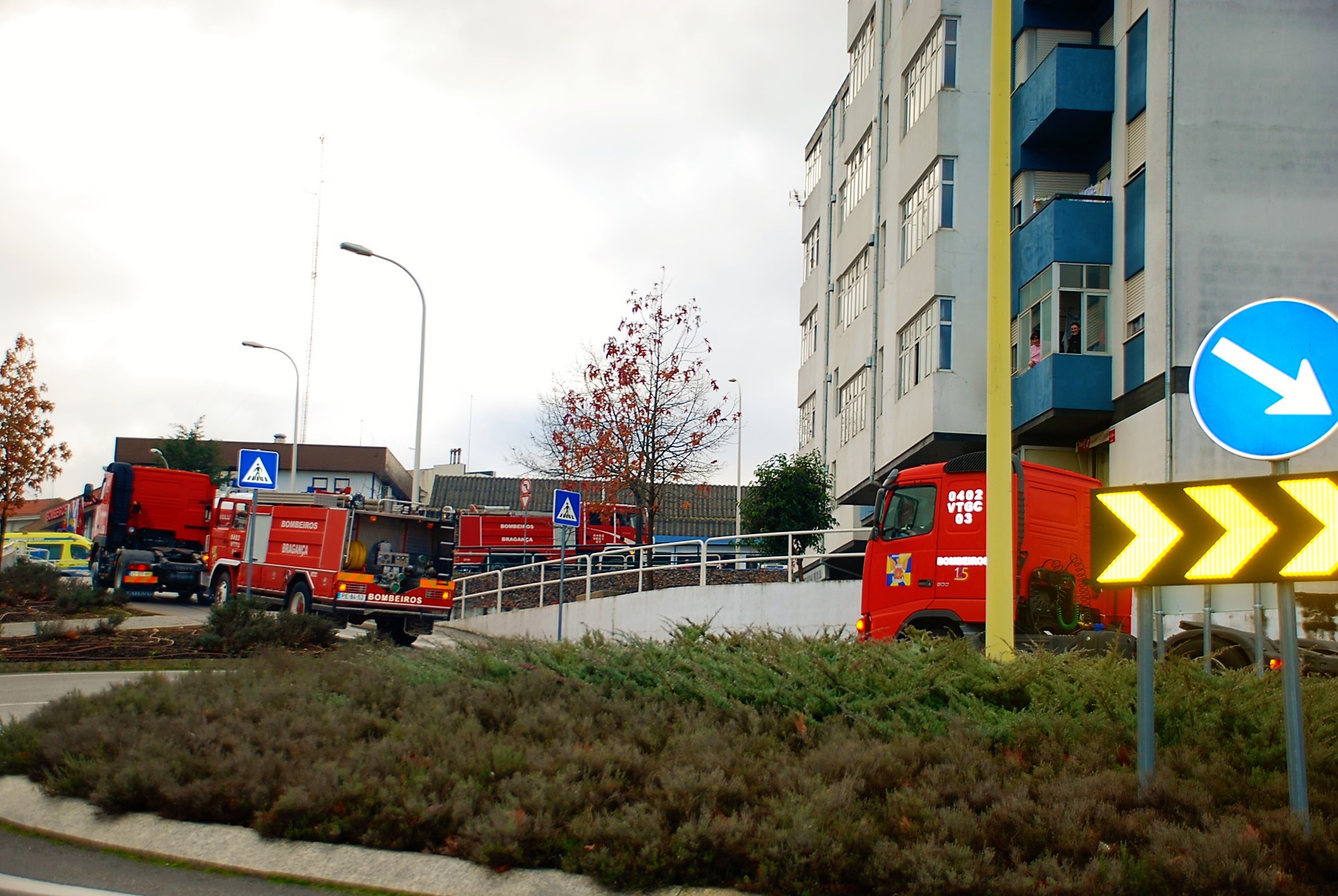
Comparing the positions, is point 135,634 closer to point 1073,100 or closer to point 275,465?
point 275,465

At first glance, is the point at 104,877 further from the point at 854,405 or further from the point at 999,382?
the point at 854,405

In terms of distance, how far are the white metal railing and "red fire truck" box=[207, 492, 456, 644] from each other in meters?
2.76

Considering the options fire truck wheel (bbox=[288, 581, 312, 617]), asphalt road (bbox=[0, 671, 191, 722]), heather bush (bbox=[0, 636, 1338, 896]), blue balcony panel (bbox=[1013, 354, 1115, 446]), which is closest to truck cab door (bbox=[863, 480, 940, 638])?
heather bush (bbox=[0, 636, 1338, 896])

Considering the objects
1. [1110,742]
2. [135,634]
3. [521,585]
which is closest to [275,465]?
[135,634]

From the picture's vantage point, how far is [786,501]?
3347cm

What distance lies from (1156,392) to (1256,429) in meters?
17.2

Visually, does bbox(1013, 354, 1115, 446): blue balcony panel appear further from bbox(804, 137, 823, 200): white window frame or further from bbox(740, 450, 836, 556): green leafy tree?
bbox(804, 137, 823, 200): white window frame

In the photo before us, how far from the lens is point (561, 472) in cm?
3706

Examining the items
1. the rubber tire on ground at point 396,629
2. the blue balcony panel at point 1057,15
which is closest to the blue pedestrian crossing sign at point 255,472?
the rubber tire on ground at point 396,629

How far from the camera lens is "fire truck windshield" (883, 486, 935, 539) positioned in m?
15.7

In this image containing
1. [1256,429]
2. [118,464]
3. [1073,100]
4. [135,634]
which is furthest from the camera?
[118,464]

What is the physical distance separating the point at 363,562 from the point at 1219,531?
2193 centimetres

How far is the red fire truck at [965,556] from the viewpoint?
15.2 metres

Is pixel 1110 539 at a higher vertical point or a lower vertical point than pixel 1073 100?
lower
